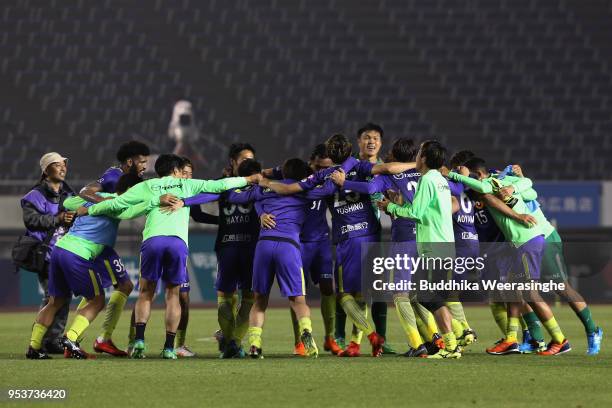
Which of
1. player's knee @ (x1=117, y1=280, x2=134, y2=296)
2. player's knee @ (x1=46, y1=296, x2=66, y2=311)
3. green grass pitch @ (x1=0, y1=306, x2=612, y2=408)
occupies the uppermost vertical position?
player's knee @ (x1=117, y1=280, x2=134, y2=296)

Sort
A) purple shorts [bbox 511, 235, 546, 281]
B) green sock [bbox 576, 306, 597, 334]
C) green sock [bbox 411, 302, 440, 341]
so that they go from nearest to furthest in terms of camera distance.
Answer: green sock [bbox 411, 302, 440, 341] < green sock [bbox 576, 306, 597, 334] < purple shorts [bbox 511, 235, 546, 281]

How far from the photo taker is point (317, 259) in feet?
36.2

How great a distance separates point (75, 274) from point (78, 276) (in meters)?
0.03

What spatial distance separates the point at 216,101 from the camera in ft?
89.0

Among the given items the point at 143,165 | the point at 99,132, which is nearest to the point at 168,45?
the point at 99,132

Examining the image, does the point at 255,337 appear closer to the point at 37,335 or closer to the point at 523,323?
the point at 37,335

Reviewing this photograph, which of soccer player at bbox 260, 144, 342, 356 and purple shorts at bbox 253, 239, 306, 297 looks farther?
soccer player at bbox 260, 144, 342, 356

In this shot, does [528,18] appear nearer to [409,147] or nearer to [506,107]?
[506,107]

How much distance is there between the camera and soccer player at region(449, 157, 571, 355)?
1058 centimetres

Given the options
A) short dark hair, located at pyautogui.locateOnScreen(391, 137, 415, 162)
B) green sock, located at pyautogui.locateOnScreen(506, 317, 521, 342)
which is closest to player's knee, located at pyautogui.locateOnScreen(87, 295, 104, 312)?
short dark hair, located at pyautogui.locateOnScreen(391, 137, 415, 162)

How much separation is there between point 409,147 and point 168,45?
18.5 meters

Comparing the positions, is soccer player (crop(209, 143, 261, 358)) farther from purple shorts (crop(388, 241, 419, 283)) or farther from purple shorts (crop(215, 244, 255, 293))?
purple shorts (crop(388, 241, 419, 283))

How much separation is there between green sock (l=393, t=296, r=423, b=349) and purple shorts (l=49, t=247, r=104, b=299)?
8.69 ft

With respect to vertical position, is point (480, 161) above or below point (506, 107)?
below
